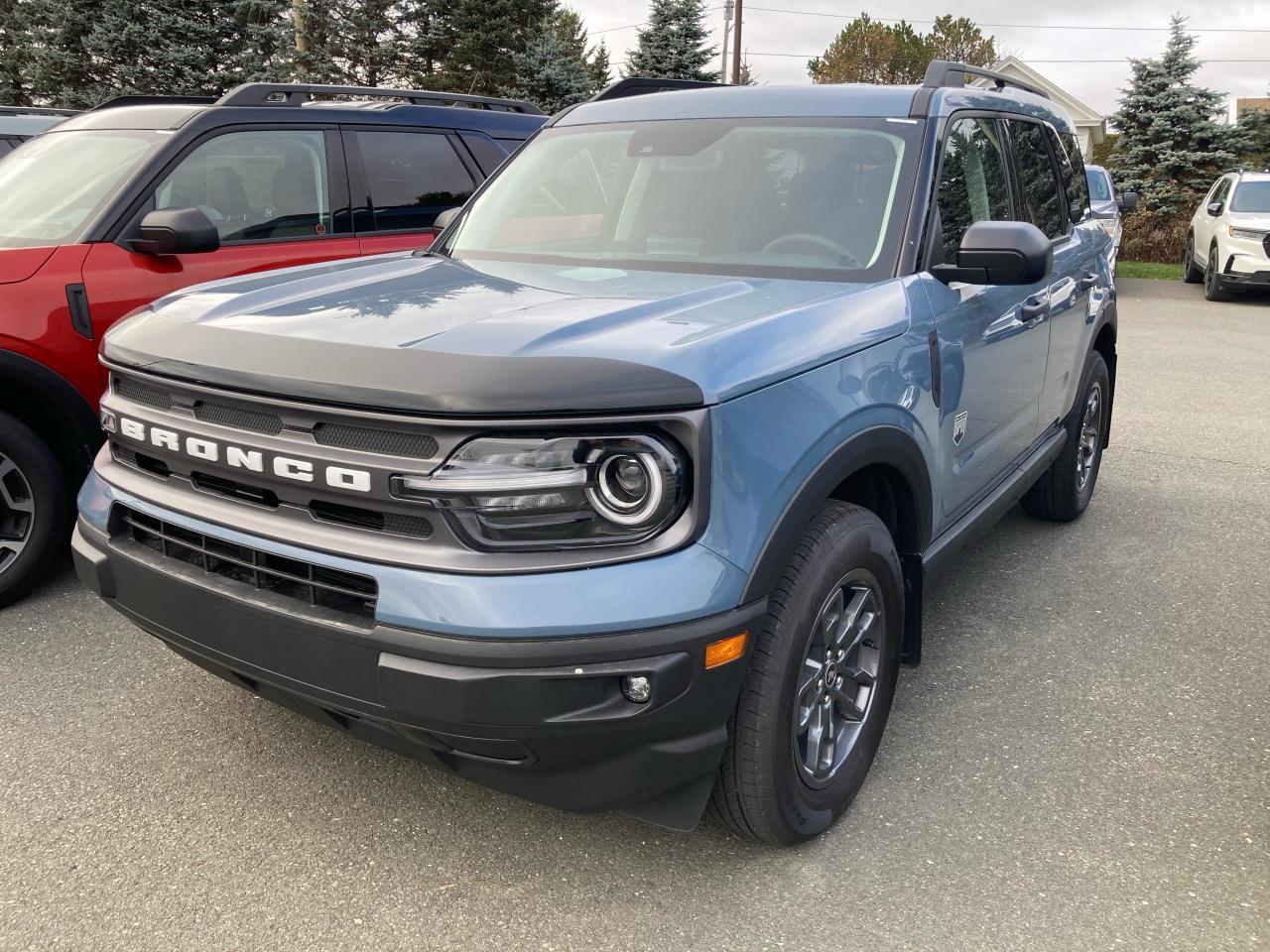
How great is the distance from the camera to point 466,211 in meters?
3.91

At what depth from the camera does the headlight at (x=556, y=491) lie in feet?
6.62

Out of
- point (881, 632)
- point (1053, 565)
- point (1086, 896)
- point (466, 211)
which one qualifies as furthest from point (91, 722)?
point (1053, 565)

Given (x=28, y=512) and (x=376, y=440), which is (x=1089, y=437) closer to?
(x=376, y=440)

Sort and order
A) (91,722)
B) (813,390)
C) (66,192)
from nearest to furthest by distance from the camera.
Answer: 1. (813,390)
2. (91,722)
3. (66,192)

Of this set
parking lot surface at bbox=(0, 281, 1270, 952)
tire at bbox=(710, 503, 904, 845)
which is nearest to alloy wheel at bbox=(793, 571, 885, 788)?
tire at bbox=(710, 503, 904, 845)

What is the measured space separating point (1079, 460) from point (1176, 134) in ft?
70.4

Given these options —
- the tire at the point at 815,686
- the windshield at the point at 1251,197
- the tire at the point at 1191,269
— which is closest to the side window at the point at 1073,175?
the tire at the point at 815,686

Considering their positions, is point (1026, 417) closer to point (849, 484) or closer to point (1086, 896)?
point (849, 484)

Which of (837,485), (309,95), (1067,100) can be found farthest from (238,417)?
(1067,100)

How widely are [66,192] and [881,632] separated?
151 inches

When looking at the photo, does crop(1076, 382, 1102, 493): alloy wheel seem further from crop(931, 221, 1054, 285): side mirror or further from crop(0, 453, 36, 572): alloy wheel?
crop(0, 453, 36, 572): alloy wheel

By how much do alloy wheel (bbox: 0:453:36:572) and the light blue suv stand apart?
1.52 m

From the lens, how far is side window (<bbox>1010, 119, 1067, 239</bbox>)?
411 centimetres

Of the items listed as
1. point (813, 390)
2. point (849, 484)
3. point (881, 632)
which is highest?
point (813, 390)
